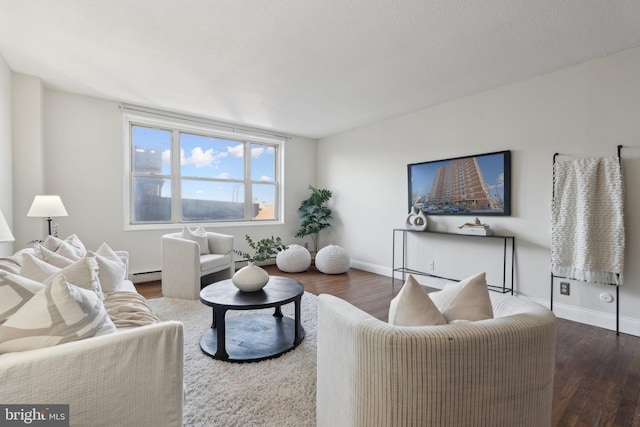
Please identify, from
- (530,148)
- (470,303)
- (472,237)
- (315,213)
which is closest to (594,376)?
(470,303)

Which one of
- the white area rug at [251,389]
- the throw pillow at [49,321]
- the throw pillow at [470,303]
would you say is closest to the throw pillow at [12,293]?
the throw pillow at [49,321]

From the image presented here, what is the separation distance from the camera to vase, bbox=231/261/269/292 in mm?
A: 2289

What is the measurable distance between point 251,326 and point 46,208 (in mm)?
2424

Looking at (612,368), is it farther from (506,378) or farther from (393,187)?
(393,187)

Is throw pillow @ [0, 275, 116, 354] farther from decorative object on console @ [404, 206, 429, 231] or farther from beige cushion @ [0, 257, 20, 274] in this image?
decorative object on console @ [404, 206, 429, 231]

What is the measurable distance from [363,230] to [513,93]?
2818 millimetres

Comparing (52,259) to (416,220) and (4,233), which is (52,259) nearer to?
(4,233)

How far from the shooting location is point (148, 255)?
4203mm

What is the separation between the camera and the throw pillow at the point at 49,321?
0.98 metres

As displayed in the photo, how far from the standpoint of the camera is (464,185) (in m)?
3.71

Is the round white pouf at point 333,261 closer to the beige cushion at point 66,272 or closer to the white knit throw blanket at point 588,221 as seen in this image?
the white knit throw blanket at point 588,221

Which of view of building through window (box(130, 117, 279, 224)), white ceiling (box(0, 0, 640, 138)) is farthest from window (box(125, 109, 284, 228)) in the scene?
white ceiling (box(0, 0, 640, 138))

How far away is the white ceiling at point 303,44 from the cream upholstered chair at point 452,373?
208 centimetres

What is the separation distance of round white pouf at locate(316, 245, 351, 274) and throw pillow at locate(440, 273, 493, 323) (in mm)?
3512
